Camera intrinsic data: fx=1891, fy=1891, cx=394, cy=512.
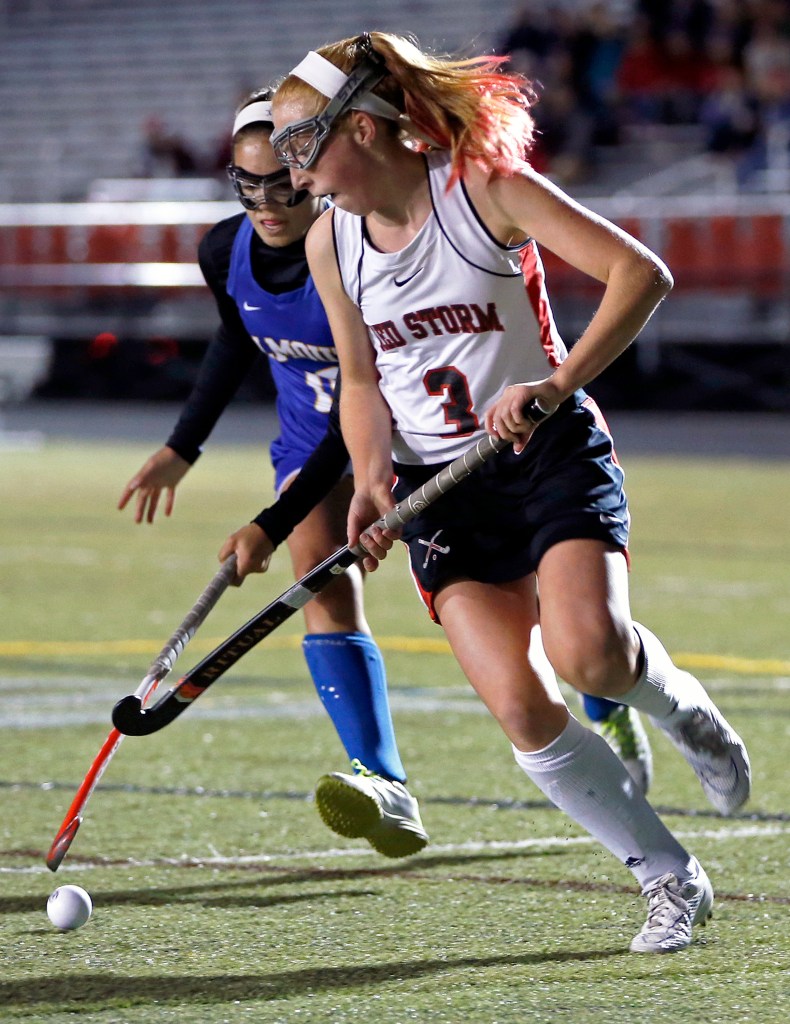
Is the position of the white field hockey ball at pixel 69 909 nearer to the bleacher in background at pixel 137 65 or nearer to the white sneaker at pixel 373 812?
the white sneaker at pixel 373 812

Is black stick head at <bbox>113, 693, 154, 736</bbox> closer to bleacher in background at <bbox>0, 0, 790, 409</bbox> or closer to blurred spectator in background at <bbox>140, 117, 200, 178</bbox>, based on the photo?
bleacher in background at <bbox>0, 0, 790, 409</bbox>

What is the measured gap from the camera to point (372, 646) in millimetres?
4223

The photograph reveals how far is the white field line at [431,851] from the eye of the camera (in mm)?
3857

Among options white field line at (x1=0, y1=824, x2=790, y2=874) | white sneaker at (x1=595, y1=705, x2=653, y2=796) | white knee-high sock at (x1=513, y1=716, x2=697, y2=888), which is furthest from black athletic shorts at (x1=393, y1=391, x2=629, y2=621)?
white sneaker at (x1=595, y1=705, x2=653, y2=796)

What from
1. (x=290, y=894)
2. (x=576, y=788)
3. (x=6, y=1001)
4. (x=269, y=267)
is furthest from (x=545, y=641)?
(x=269, y=267)

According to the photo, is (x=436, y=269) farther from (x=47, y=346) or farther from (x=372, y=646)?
(x=47, y=346)

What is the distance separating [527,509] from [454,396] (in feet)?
0.83

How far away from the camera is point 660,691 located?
3352 mm

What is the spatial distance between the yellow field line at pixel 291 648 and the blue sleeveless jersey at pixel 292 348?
2356 mm

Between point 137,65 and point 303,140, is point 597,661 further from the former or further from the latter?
point 137,65

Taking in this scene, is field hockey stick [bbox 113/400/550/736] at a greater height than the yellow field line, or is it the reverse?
field hockey stick [bbox 113/400/550/736]

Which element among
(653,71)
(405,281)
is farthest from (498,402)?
(653,71)

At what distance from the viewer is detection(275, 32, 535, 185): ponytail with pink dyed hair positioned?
131 inches

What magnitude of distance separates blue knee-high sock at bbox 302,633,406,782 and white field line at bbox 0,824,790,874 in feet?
0.66
